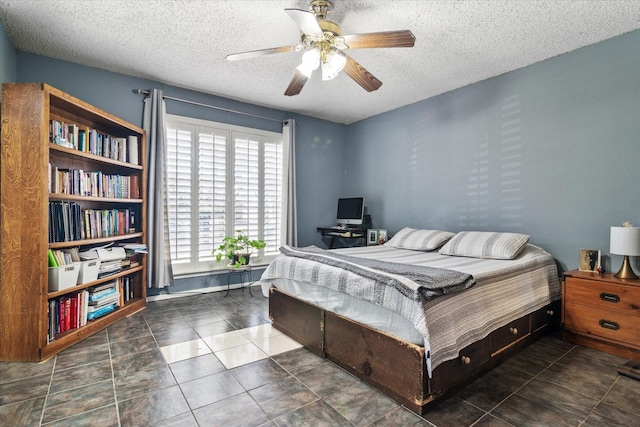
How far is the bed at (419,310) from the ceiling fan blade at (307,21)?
1566 millimetres

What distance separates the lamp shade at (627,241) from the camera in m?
2.38

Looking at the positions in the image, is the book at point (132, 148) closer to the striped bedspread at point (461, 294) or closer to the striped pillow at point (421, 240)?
the striped bedspread at point (461, 294)

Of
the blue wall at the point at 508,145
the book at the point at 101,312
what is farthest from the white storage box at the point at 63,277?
the blue wall at the point at 508,145

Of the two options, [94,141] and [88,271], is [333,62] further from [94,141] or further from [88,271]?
[88,271]

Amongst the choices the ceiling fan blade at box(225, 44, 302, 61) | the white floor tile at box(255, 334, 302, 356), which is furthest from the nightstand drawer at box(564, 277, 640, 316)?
the ceiling fan blade at box(225, 44, 302, 61)

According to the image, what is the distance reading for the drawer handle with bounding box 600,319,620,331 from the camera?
239cm

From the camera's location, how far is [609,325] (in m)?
2.43

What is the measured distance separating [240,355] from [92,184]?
2115 millimetres

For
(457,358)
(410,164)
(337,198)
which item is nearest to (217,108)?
(337,198)

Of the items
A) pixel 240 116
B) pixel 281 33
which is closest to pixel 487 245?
pixel 281 33

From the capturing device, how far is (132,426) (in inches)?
62.9

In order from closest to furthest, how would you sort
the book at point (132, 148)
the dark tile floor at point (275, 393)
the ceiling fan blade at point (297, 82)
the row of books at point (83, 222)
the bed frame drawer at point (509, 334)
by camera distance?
the dark tile floor at point (275, 393) < the bed frame drawer at point (509, 334) < the row of books at point (83, 222) < the ceiling fan blade at point (297, 82) < the book at point (132, 148)

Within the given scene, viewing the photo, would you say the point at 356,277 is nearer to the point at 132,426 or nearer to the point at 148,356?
the point at 132,426

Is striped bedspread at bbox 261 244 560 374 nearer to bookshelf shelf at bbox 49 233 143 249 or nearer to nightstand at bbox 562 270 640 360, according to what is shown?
nightstand at bbox 562 270 640 360
